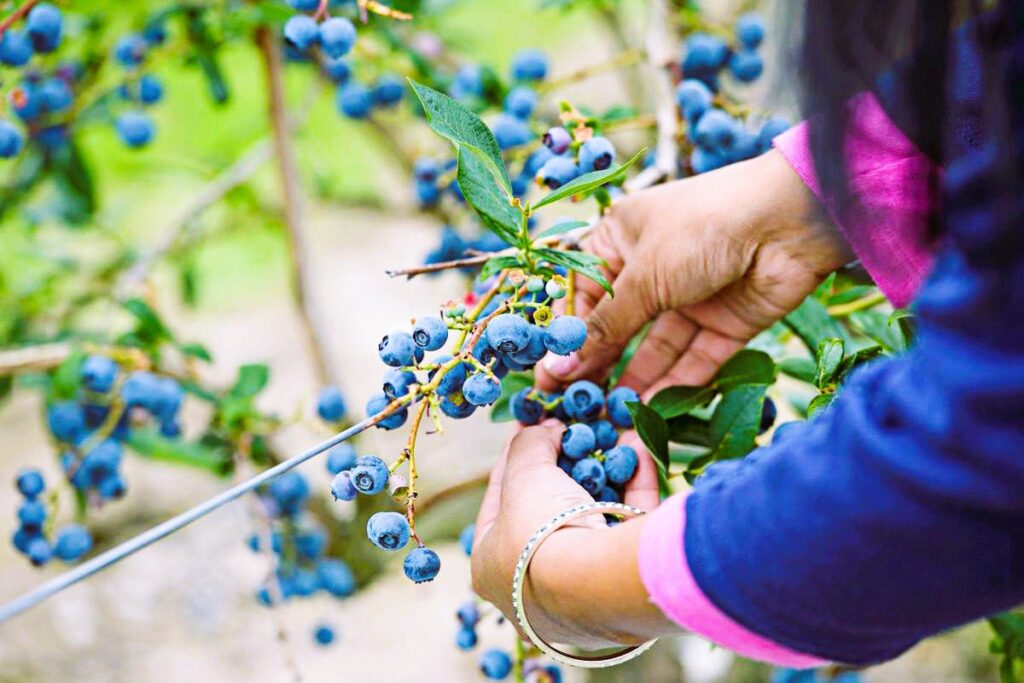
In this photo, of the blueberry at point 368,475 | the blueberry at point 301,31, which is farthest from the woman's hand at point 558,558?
the blueberry at point 301,31

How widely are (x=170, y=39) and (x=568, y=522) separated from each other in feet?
4.04

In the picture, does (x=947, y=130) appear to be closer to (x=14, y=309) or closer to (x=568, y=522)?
(x=568, y=522)

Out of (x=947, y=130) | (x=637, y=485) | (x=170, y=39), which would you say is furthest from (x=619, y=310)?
(x=170, y=39)

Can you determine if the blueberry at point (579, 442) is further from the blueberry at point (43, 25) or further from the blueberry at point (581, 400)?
the blueberry at point (43, 25)

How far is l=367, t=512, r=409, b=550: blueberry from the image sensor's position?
78 cm

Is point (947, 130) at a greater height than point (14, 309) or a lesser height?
greater

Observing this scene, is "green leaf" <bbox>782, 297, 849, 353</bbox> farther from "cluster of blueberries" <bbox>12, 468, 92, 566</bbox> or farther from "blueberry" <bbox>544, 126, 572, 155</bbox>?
"cluster of blueberries" <bbox>12, 468, 92, 566</bbox>

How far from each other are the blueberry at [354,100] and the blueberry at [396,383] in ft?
2.84

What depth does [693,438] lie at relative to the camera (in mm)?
1048

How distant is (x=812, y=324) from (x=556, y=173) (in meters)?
0.34

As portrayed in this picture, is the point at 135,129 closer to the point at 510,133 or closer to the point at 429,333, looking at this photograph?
the point at 510,133

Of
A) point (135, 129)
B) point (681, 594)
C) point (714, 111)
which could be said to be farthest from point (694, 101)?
point (135, 129)

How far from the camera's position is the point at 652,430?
0.91 m

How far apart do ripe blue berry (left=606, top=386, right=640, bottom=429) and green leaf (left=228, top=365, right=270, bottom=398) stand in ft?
1.94
